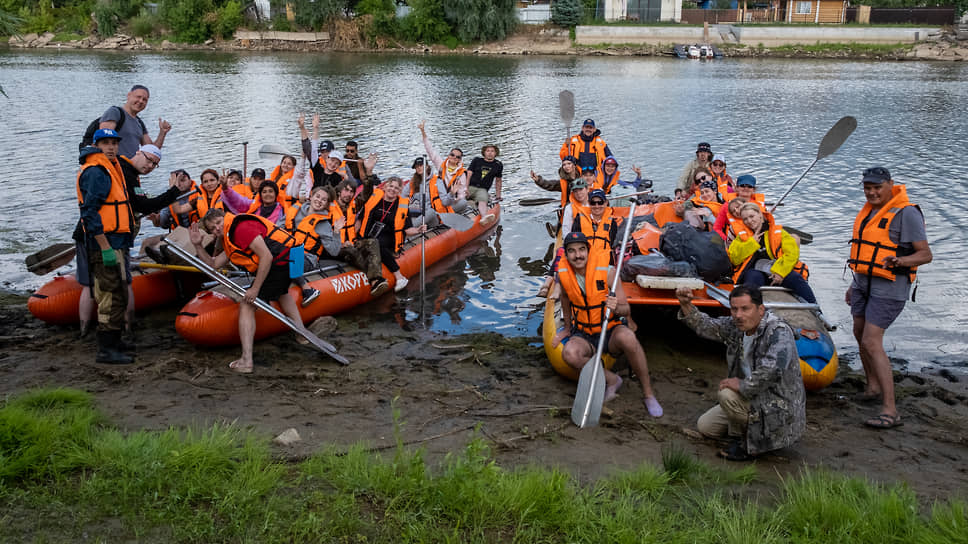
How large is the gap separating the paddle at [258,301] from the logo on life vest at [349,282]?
3.72 feet

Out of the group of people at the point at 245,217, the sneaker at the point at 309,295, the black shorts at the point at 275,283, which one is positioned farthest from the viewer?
the sneaker at the point at 309,295

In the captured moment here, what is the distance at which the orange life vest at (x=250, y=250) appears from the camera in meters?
6.27

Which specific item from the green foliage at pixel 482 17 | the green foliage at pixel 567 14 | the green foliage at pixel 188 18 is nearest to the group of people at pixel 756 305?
the green foliage at pixel 482 17

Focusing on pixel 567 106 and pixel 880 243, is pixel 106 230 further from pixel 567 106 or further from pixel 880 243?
pixel 567 106

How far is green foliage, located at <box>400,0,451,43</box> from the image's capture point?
4881 cm

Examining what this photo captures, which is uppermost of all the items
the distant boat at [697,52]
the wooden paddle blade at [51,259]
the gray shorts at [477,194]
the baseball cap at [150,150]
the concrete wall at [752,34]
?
the concrete wall at [752,34]

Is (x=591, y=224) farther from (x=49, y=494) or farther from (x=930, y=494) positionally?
(x=49, y=494)

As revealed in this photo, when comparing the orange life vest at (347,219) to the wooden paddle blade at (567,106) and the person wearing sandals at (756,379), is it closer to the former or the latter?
the person wearing sandals at (756,379)

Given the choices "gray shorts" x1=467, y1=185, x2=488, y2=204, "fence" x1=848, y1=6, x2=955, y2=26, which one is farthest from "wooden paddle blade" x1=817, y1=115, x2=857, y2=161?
"fence" x1=848, y1=6, x2=955, y2=26

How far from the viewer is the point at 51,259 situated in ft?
24.5

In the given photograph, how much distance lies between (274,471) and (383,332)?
3744 millimetres

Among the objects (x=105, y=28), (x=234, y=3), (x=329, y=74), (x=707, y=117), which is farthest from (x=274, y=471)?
(x=105, y=28)

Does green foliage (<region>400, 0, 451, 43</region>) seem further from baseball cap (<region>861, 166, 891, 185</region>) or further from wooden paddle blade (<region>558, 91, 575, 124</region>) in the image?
baseball cap (<region>861, 166, 891, 185</region>)

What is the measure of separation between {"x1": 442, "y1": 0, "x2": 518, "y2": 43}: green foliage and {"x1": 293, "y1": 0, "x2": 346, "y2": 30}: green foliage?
728cm
